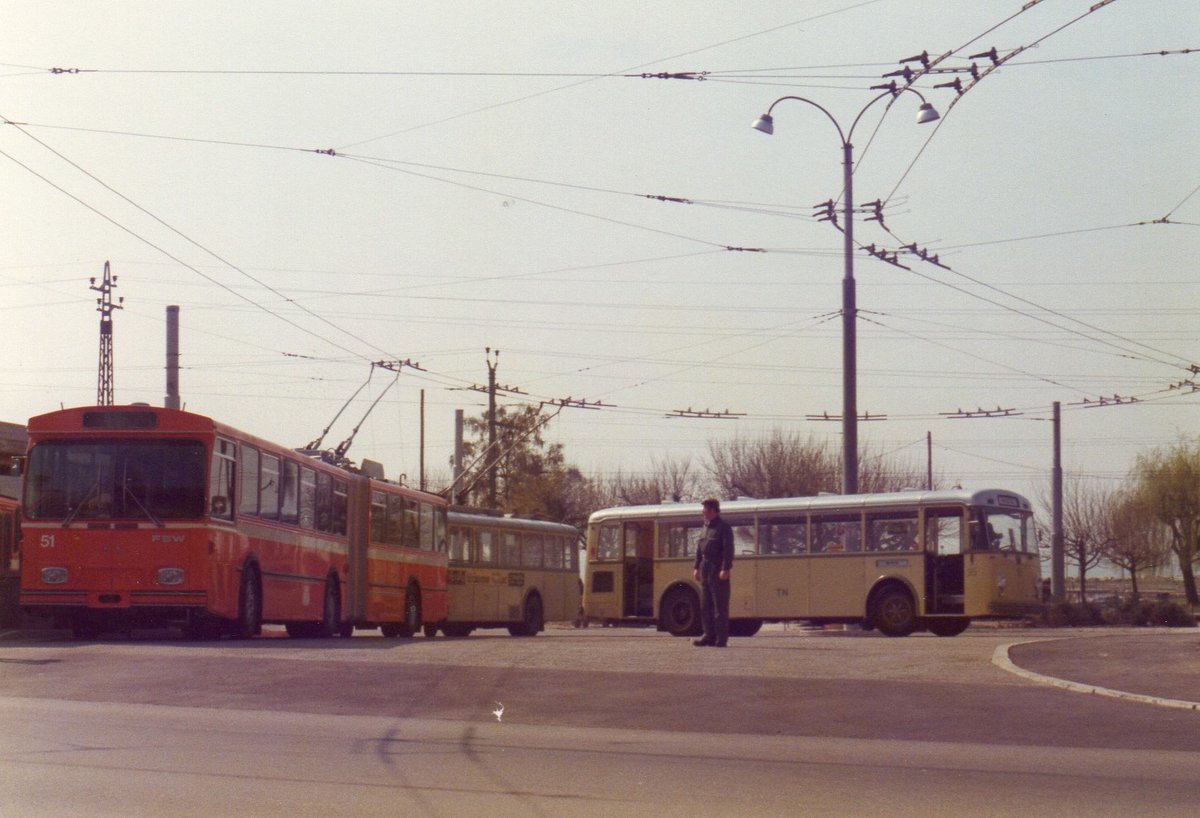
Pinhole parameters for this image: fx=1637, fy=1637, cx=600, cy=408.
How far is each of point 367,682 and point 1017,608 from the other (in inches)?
662

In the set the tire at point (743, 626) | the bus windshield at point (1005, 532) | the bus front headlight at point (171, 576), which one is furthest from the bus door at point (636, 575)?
the bus front headlight at point (171, 576)

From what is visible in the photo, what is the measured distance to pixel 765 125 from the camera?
2961cm

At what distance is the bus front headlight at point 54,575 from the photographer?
21375 millimetres

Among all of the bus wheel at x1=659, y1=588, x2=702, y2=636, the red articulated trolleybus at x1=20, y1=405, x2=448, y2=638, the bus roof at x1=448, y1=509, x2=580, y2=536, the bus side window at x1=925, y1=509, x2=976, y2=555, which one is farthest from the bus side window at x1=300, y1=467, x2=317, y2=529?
the bus side window at x1=925, y1=509, x2=976, y2=555

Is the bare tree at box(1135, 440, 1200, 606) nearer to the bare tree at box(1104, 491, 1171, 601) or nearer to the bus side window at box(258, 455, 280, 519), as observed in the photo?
the bare tree at box(1104, 491, 1171, 601)

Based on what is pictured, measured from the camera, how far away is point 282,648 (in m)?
18.8

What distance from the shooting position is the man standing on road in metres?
19.1

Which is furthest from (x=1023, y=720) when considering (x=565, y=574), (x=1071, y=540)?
(x=1071, y=540)

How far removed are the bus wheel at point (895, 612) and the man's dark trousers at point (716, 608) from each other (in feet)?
31.9

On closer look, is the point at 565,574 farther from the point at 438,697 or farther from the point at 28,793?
the point at 28,793

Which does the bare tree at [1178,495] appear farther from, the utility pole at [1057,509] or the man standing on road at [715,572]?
the man standing on road at [715,572]

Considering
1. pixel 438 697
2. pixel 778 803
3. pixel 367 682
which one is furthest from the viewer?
pixel 367 682

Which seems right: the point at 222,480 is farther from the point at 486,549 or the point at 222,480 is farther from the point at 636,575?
the point at 486,549

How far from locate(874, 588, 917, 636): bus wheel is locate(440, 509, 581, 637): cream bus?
10.1 metres
